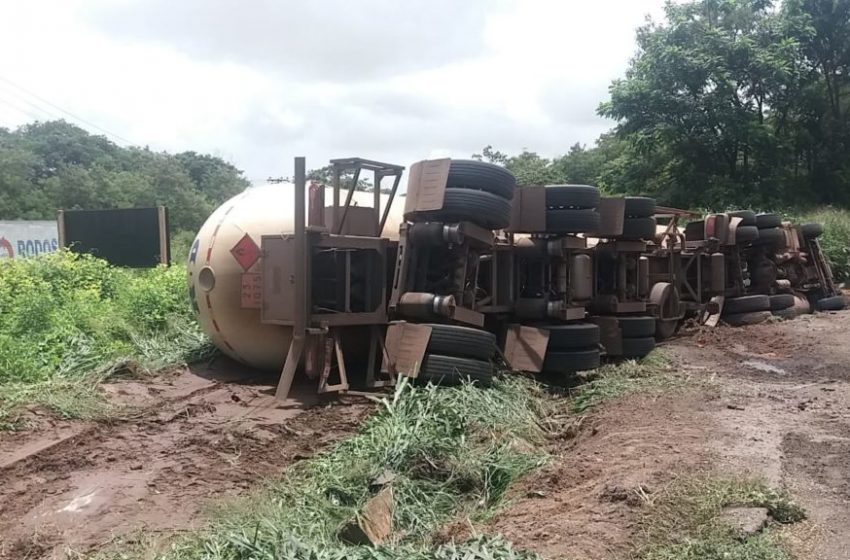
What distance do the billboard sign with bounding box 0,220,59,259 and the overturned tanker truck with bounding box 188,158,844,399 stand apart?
1689cm

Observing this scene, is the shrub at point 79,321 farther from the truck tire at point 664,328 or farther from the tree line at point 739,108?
the tree line at point 739,108

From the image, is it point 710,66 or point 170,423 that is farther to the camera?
point 710,66

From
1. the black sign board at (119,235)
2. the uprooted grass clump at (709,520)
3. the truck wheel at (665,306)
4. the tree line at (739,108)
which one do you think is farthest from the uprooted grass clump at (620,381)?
the tree line at (739,108)

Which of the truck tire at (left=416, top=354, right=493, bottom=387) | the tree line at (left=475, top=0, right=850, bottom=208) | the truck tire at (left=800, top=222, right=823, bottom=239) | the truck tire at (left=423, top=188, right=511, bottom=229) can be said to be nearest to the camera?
the truck tire at (left=416, top=354, right=493, bottom=387)

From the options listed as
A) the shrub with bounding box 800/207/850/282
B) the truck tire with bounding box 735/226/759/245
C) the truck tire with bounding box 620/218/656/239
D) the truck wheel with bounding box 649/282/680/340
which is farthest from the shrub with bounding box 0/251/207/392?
the shrub with bounding box 800/207/850/282

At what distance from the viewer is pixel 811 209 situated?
25172 millimetres

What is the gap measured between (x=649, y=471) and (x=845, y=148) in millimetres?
28070

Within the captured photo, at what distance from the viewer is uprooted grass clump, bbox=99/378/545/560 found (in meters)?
3.36

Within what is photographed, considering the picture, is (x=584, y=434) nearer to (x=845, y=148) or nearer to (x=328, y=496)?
(x=328, y=496)

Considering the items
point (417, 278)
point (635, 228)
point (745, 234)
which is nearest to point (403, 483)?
point (417, 278)

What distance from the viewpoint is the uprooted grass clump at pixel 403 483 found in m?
3.36

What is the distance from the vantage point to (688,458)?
4.19m

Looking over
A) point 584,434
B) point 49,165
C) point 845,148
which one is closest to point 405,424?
point 584,434

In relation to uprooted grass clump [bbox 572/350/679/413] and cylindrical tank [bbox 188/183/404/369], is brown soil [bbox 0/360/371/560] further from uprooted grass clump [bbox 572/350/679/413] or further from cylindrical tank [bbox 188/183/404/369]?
uprooted grass clump [bbox 572/350/679/413]
